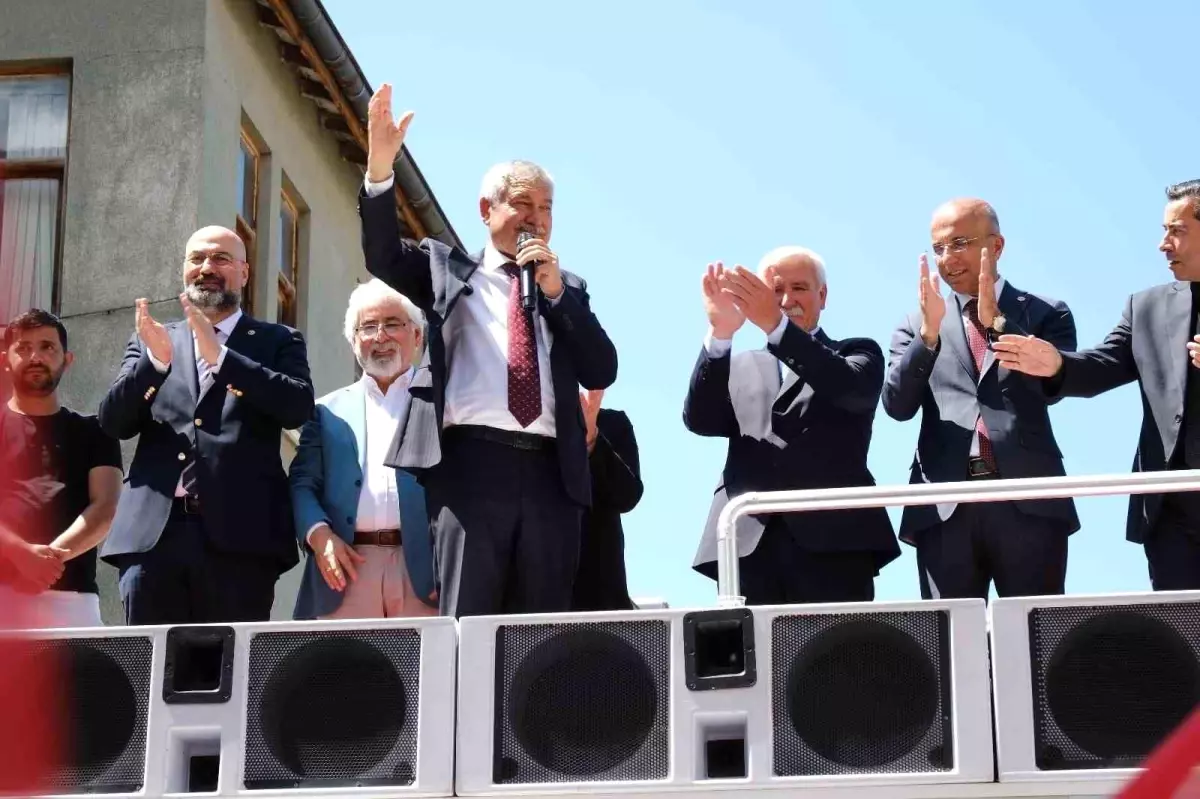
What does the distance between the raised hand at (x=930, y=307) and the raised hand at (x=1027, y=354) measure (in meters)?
0.23

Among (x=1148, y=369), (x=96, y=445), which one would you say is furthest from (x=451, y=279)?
(x=1148, y=369)

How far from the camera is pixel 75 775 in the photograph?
16.4ft

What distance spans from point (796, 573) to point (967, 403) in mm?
706

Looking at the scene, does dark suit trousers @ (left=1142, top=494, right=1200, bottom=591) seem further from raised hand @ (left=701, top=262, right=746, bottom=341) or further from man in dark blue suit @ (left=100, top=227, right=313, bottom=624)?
man in dark blue suit @ (left=100, top=227, right=313, bottom=624)

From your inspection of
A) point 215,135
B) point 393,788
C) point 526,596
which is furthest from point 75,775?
point 215,135

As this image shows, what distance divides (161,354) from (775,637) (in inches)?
91.8

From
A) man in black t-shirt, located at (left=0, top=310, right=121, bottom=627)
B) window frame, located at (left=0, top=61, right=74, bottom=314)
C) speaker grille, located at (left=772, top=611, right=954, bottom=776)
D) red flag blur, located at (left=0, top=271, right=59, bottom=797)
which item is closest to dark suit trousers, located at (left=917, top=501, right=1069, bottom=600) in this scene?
speaker grille, located at (left=772, top=611, right=954, bottom=776)

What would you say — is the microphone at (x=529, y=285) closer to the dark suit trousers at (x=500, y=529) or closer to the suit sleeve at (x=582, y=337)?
the suit sleeve at (x=582, y=337)

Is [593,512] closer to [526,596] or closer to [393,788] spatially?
[526,596]

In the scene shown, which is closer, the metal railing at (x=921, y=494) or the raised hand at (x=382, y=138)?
the metal railing at (x=921, y=494)

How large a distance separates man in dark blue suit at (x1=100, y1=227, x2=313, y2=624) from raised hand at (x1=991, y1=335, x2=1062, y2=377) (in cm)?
206

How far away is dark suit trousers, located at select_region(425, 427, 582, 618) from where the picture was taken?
5.61m

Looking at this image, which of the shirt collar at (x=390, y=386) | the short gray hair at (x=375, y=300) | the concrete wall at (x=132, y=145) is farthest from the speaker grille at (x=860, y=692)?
the concrete wall at (x=132, y=145)

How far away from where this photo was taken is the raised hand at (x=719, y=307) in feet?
20.2
